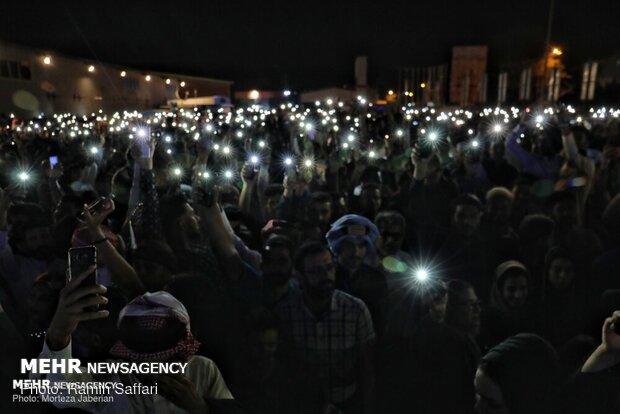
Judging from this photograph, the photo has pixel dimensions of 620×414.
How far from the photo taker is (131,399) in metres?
2.36

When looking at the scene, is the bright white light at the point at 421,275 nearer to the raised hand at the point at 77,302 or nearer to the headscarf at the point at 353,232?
the headscarf at the point at 353,232

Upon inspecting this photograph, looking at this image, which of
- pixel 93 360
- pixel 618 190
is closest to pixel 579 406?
pixel 93 360

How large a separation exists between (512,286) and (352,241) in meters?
1.16

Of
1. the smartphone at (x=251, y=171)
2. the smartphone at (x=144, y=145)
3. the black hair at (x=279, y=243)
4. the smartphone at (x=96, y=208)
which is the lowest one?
the black hair at (x=279, y=243)

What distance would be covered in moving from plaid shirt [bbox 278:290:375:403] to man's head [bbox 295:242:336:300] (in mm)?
87

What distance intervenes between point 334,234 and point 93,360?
6.96ft

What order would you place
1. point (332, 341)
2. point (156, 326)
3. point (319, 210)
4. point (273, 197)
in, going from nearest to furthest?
point (156, 326)
point (332, 341)
point (319, 210)
point (273, 197)

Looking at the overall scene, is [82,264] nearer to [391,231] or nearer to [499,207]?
[391,231]

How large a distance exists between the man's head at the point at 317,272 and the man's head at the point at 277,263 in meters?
0.27

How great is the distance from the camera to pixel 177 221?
434 cm

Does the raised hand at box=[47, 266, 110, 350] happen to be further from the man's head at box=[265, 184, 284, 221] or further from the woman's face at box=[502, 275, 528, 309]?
the man's head at box=[265, 184, 284, 221]

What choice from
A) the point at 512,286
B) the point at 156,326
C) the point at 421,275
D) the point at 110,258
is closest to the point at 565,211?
the point at 512,286

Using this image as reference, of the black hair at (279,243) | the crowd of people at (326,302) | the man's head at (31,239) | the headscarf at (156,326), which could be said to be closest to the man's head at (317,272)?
the crowd of people at (326,302)

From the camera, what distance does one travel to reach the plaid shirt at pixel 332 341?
327 cm
